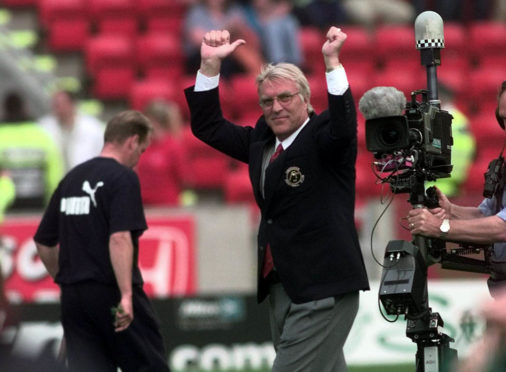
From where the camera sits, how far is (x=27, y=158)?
12.6 metres

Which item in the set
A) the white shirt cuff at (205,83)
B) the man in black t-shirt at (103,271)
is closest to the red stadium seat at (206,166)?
the man in black t-shirt at (103,271)

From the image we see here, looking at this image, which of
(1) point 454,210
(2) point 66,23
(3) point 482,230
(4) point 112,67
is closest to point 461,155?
(4) point 112,67

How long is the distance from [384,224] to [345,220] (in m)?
5.04

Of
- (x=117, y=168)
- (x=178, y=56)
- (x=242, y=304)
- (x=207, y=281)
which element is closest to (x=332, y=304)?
(x=117, y=168)

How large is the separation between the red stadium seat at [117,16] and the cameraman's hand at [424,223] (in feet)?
30.6

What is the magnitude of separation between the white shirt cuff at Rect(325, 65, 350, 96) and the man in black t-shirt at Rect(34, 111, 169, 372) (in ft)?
5.24

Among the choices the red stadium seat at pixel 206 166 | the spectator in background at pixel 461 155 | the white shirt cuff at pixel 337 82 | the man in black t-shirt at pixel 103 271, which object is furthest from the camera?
the red stadium seat at pixel 206 166

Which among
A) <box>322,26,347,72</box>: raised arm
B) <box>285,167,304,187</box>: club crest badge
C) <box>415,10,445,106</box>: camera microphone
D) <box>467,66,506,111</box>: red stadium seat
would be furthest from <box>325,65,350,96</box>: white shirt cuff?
<box>467,66,506,111</box>: red stadium seat

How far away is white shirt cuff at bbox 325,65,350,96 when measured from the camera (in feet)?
18.9

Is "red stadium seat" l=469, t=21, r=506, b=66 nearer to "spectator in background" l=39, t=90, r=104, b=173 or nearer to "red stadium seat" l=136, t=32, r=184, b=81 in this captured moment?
"red stadium seat" l=136, t=32, r=184, b=81

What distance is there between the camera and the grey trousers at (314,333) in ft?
19.5

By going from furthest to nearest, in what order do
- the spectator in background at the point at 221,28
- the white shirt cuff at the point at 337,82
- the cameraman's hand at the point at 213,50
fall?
1. the spectator in background at the point at 221,28
2. the cameraman's hand at the point at 213,50
3. the white shirt cuff at the point at 337,82

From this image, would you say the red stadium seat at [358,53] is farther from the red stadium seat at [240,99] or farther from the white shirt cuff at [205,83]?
the white shirt cuff at [205,83]

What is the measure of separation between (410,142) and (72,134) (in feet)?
22.9
